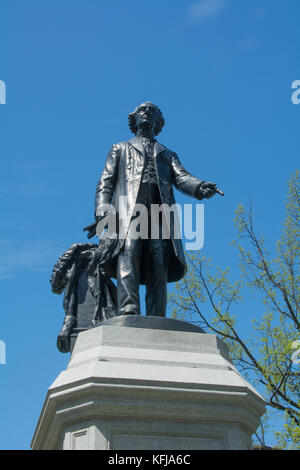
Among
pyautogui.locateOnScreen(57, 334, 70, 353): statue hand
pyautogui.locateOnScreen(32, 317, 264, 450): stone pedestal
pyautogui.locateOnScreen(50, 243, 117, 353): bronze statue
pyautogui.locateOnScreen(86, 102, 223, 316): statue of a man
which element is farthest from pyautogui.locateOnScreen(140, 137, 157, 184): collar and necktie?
pyautogui.locateOnScreen(57, 334, 70, 353): statue hand

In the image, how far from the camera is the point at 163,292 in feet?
21.4

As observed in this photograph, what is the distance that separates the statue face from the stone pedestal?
9.41 feet

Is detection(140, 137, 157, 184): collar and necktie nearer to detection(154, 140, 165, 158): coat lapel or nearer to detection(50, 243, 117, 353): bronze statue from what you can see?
detection(154, 140, 165, 158): coat lapel

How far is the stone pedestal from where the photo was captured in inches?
193

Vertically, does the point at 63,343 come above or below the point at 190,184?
below

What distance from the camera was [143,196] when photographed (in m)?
6.81

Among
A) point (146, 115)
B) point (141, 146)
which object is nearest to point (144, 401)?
point (141, 146)

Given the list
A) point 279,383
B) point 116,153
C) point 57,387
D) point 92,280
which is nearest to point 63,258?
point 92,280

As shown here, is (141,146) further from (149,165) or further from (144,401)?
(144,401)

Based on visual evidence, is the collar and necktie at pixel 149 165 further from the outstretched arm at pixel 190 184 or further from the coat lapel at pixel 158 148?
the outstretched arm at pixel 190 184

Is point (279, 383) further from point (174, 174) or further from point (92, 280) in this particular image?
point (174, 174)

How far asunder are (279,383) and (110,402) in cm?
940

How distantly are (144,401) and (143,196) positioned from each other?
2476 millimetres

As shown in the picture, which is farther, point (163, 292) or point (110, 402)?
point (163, 292)
